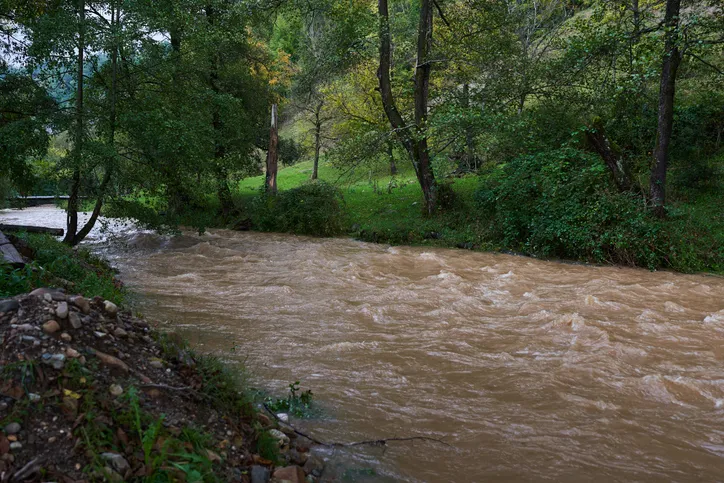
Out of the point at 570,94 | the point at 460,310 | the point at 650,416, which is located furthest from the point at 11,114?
the point at 570,94

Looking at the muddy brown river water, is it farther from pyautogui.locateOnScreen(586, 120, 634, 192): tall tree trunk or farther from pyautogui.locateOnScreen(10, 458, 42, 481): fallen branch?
pyautogui.locateOnScreen(586, 120, 634, 192): tall tree trunk

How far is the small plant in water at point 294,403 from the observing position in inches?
185

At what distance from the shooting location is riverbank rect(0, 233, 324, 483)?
2.71 meters

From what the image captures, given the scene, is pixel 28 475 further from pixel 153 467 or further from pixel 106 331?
pixel 106 331

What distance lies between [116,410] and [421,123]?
15963 mm

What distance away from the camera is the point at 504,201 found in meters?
16.1

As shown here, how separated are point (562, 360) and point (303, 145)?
1145 inches

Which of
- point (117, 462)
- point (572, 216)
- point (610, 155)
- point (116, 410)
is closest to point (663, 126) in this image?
point (610, 155)

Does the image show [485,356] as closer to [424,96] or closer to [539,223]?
[539,223]

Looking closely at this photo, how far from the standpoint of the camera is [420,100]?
18703 mm

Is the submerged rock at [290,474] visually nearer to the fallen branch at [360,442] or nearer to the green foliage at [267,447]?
the green foliage at [267,447]

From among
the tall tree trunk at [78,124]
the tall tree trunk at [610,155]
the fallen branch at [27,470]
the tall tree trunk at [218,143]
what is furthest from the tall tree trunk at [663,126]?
the fallen branch at [27,470]

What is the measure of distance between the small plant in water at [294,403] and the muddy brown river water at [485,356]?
7.2 inches

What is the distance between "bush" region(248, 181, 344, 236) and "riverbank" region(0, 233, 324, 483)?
14.9 meters
